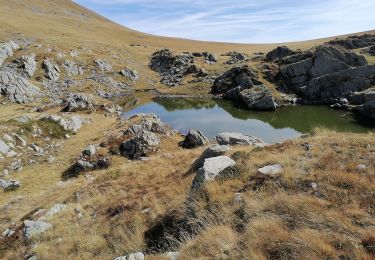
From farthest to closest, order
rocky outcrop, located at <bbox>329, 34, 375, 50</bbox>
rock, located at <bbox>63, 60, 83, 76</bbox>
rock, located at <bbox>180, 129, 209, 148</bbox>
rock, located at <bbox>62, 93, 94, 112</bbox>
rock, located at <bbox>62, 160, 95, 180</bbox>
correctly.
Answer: rocky outcrop, located at <bbox>329, 34, 375, 50</bbox>, rock, located at <bbox>63, 60, 83, 76</bbox>, rock, located at <bbox>62, 93, 94, 112</bbox>, rock, located at <bbox>180, 129, 209, 148</bbox>, rock, located at <bbox>62, 160, 95, 180</bbox>

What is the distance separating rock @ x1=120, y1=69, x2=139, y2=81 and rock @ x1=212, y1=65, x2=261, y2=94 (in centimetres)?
2524

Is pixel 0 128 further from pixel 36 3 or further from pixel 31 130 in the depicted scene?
pixel 36 3

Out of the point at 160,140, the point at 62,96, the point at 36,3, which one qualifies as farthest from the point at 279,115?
the point at 36,3

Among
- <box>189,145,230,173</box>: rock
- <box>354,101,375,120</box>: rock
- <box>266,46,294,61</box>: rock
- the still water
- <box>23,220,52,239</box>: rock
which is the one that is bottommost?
the still water

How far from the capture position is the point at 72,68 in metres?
94.1

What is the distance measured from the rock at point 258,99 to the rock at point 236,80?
19.1 feet

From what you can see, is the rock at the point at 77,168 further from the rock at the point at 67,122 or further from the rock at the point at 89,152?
the rock at the point at 67,122

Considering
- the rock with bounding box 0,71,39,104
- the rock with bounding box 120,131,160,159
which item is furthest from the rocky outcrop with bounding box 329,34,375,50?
the rock with bounding box 120,131,160,159

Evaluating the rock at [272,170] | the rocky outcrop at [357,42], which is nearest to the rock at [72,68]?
the rock at [272,170]

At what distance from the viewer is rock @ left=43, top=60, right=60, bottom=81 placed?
84637 mm

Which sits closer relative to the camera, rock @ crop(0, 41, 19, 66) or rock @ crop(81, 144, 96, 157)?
rock @ crop(81, 144, 96, 157)

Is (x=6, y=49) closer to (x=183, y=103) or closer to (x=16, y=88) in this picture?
(x=16, y=88)

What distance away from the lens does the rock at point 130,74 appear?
10475cm

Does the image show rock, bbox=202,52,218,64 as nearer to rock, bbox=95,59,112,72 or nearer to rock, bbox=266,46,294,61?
rock, bbox=266,46,294,61
